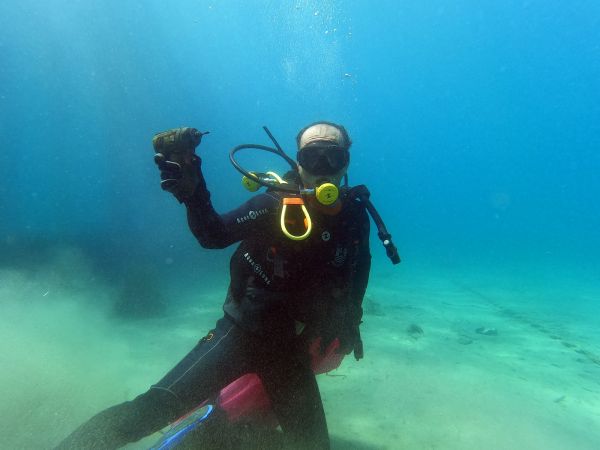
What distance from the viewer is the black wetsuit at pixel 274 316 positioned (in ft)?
8.72

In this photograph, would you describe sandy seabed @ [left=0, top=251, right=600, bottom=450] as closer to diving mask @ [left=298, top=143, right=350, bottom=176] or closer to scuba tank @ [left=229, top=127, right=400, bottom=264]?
scuba tank @ [left=229, top=127, right=400, bottom=264]

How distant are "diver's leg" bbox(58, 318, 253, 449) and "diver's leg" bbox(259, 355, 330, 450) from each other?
275mm

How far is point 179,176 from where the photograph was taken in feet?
7.16

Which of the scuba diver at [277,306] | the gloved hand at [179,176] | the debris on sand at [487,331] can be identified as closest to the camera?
the gloved hand at [179,176]

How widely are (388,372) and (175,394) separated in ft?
14.2

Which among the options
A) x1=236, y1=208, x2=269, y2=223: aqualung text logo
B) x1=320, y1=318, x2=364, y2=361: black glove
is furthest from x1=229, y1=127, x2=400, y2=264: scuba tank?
x1=320, y1=318, x2=364, y2=361: black glove

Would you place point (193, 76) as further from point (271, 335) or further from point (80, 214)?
point (271, 335)

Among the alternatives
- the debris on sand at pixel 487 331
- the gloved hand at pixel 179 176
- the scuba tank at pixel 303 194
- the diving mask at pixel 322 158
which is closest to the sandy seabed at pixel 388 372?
the debris on sand at pixel 487 331

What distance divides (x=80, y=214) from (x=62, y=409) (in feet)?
158

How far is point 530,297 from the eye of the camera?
1711 centimetres

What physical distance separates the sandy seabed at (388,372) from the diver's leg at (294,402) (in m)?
1.32

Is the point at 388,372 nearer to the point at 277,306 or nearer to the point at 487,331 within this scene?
the point at 277,306

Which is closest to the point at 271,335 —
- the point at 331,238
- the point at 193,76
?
the point at 331,238

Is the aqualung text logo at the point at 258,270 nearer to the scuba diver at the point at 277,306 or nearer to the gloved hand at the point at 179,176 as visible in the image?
the scuba diver at the point at 277,306
